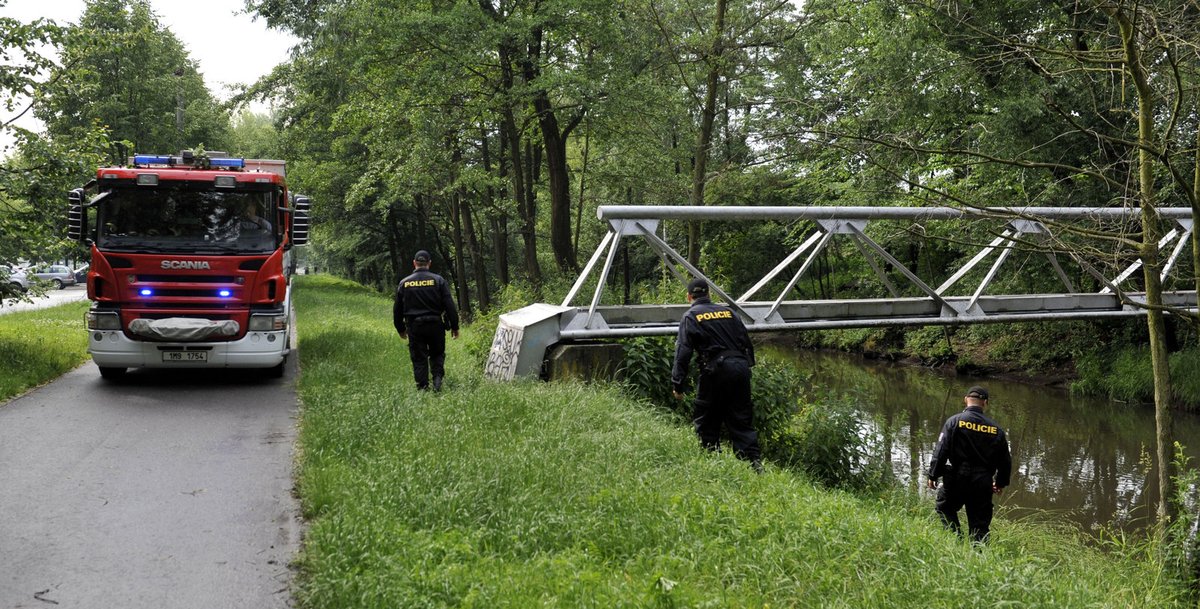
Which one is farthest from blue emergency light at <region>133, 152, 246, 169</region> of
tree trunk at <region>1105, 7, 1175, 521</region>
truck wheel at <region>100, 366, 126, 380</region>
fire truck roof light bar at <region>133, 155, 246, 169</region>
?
tree trunk at <region>1105, 7, 1175, 521</region>

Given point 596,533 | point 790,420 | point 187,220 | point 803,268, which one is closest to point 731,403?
point 790,420

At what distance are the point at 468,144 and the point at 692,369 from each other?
1422 cm

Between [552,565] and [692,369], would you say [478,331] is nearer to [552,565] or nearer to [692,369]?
[692,369]

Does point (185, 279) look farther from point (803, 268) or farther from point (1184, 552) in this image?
point (1184, 552)

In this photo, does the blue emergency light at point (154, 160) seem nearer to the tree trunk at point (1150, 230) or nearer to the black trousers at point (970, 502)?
the black trousers at point (970, 502)

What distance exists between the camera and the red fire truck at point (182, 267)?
10.8 meters

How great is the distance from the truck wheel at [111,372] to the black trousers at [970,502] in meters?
9.65

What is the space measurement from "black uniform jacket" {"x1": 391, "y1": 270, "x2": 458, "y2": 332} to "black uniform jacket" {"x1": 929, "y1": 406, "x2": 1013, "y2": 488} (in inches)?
193

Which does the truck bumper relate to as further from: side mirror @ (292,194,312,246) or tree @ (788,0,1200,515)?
tree @ (788,0,1200,515)

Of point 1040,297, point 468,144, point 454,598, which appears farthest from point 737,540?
point 468,144

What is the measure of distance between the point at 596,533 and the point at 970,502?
4.28 m

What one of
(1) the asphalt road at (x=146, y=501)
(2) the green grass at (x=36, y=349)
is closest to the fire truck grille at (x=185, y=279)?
(1) the asphalt road at (x=146, y=501)

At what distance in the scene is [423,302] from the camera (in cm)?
985

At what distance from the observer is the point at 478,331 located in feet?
44.4
